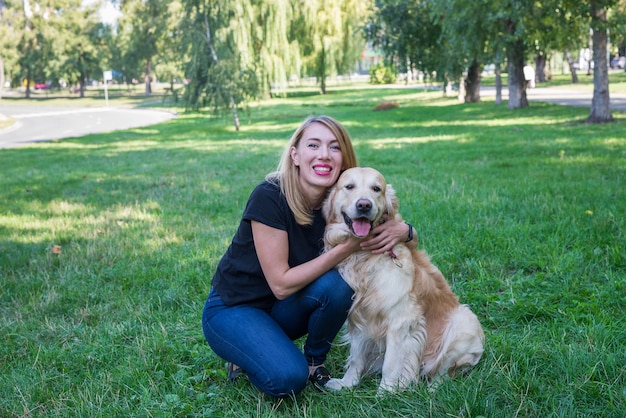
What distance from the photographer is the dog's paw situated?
11.0ft

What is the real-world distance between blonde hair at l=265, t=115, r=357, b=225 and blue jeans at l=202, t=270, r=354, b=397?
1.28ft

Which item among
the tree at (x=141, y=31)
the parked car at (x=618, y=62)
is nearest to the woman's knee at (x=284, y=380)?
the tree at (x=141, y=31)

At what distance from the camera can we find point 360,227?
3.27 meters

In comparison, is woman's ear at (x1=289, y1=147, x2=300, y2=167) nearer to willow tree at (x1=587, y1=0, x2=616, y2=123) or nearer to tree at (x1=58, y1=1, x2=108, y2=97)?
willow tree at (x1=587, y1=0, x2=616, y2=123)

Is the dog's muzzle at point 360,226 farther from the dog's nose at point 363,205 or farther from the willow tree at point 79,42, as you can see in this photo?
the willow tree at point 79,42

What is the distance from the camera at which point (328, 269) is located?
3.35 m

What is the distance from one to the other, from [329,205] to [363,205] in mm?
345

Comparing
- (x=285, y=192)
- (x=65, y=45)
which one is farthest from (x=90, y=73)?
(x=285, y=192)

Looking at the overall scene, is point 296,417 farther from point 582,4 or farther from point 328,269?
point 582,4

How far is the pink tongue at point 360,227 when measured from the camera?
326cm

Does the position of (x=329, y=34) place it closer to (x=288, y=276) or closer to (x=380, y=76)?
(x=380, y=76)

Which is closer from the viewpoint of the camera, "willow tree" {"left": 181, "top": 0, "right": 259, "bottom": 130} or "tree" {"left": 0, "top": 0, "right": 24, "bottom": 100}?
"willow tree" {"left": 181, "top": 0, "right": 259, "bottom": 130}

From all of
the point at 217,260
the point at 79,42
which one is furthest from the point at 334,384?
the point at 79,42

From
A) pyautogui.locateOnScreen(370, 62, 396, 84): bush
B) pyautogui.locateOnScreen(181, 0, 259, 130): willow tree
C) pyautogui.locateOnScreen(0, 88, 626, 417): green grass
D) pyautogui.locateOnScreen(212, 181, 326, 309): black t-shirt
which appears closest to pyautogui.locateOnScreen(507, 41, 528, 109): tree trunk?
pyautogui.locateOnScreen(181, 0, 259, 130): willow tree
